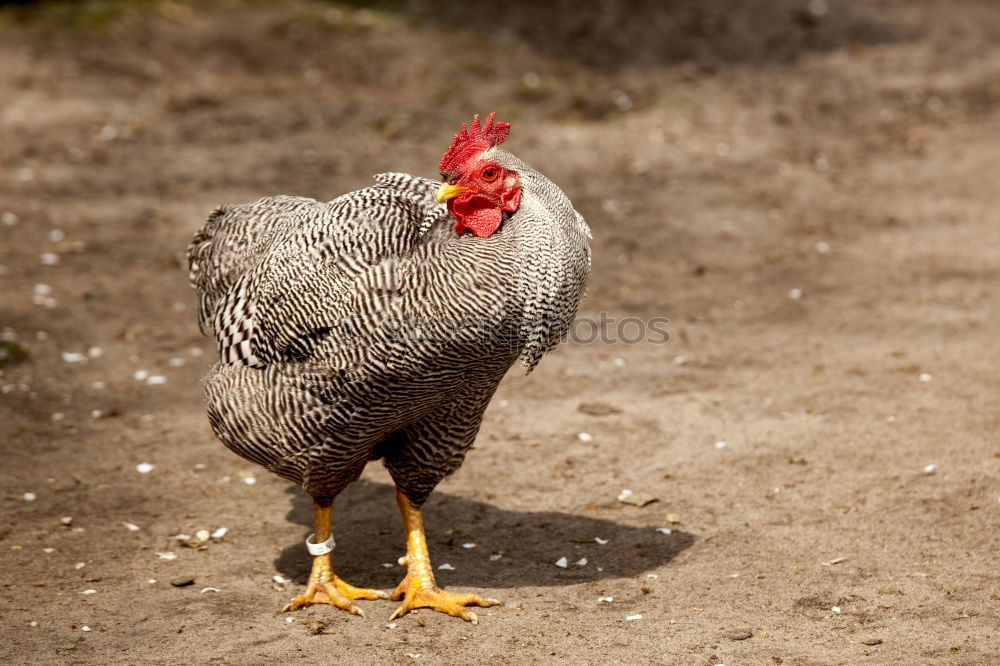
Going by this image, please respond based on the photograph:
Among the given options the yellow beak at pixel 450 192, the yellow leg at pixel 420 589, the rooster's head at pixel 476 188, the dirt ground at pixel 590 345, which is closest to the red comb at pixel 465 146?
the rooster's head at pixel 476 188

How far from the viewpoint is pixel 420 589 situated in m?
5.30

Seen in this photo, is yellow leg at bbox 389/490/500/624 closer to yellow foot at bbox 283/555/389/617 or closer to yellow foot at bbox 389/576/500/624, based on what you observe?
yellow foot at bbox 389/576/500/624

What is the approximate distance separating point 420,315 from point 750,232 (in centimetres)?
648

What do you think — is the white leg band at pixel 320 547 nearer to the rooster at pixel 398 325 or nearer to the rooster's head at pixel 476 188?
the rooster at pixel 398 325

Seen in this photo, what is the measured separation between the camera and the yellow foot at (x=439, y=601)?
17.1 feet

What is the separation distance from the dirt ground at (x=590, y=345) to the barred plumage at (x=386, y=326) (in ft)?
2.92

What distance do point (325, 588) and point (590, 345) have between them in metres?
3.77

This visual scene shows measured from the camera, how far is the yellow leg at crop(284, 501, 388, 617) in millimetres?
5266

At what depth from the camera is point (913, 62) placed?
13.5 m

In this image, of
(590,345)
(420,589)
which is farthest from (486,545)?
Answer: (590,345)

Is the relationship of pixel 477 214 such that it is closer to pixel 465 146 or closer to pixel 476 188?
pixel 476 188

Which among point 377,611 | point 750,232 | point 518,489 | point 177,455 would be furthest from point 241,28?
point 377,611

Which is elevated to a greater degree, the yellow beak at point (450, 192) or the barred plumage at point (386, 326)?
the yellow beak at point (450, 192)

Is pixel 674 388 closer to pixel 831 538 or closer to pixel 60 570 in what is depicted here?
pixel 831 538
